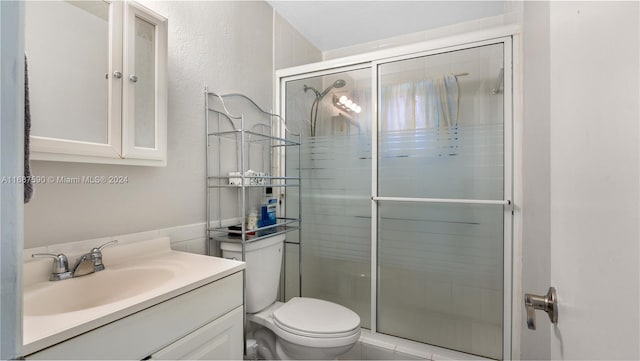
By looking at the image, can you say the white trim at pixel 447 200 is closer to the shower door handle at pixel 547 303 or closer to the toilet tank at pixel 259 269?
the toilet tank at pixel 259 269

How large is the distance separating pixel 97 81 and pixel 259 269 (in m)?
1.09

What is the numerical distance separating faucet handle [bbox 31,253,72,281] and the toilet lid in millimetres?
894

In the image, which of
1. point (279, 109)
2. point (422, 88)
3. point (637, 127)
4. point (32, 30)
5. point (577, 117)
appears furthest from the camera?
point (279, 109)

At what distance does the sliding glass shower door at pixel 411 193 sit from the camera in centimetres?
158

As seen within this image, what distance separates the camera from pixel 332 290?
202cm

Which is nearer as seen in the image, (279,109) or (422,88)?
(422,88)

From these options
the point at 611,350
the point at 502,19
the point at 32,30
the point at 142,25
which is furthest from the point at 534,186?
the point at 32,30

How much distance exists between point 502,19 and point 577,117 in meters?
2.18

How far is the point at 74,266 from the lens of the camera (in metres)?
0.93

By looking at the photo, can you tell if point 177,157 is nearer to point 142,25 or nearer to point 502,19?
point 142,25

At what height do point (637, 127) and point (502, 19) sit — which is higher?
point (502, 19)

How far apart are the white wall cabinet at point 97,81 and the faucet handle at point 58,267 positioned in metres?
0.31

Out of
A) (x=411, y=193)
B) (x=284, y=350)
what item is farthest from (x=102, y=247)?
(x=411, y=193)

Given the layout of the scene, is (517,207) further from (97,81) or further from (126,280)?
(97,81)
